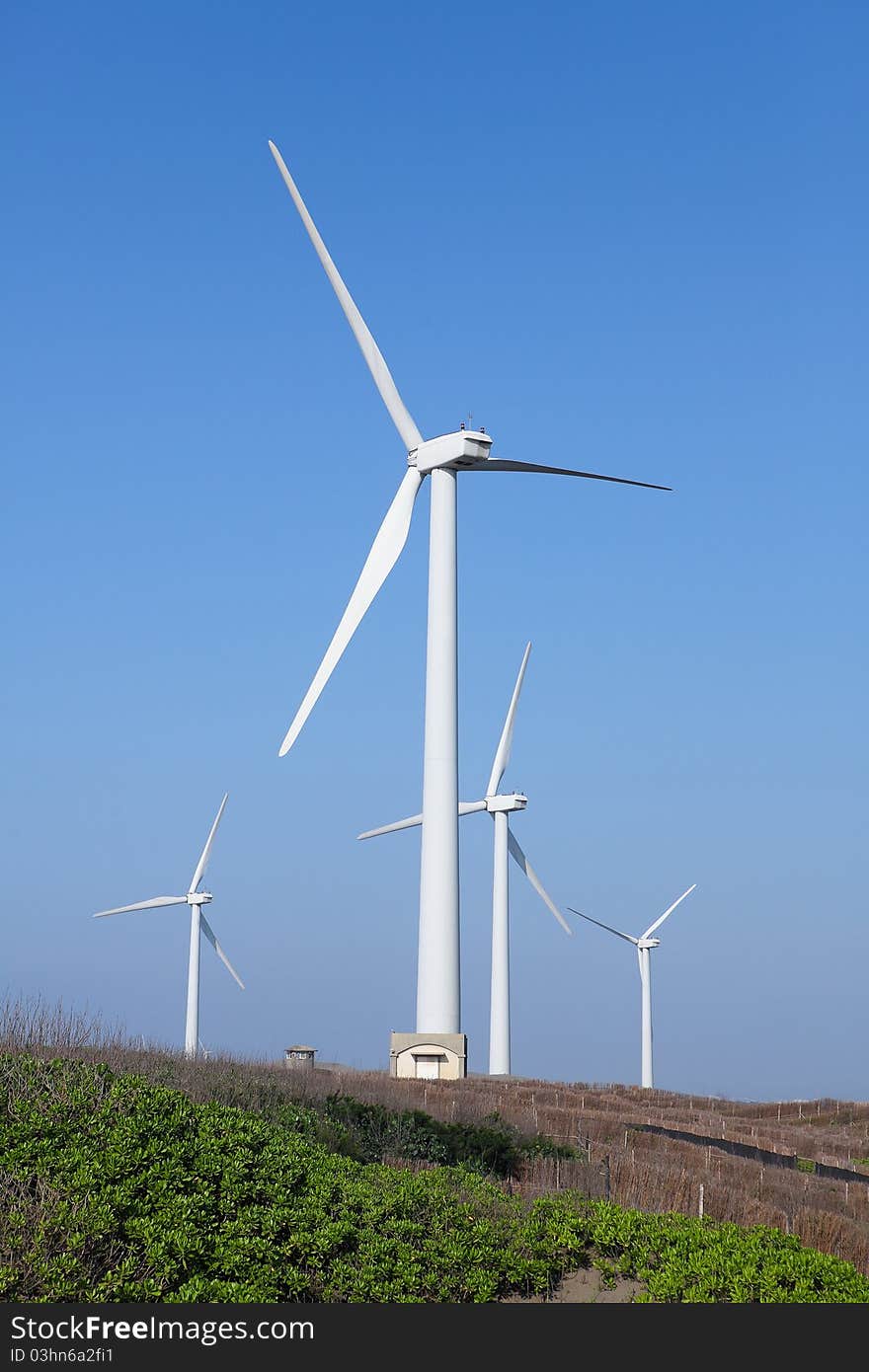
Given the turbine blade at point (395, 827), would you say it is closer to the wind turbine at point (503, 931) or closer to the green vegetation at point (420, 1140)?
the wind turbine at point (503, 931)

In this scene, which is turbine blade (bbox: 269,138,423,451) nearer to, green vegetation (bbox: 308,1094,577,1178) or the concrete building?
the concrete building

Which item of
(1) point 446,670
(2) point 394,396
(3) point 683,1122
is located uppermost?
(2) point 394,396

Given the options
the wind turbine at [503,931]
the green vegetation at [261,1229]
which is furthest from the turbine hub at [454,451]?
the green vegetation at [261,1229]

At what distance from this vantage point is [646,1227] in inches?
618

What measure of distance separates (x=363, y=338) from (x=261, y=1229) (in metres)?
39.1

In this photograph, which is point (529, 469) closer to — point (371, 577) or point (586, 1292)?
point (371, 577)

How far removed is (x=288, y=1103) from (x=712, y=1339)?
36.3 feet

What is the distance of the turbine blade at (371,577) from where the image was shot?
4028 centimetres

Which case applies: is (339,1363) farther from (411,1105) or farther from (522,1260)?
(411,1105)

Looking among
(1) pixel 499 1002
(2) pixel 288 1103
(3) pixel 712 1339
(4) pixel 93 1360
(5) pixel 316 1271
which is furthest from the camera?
(1) pixel 499 1002

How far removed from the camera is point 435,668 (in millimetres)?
43969

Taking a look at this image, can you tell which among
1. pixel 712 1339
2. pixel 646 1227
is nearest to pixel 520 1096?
pixel 646 1227

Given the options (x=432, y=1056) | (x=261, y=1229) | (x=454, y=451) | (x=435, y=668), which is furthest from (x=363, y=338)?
(x=261, y=1229)

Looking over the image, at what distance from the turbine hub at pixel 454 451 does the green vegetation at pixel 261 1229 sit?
32712 millimetres
